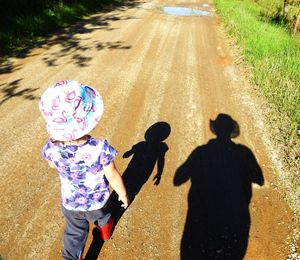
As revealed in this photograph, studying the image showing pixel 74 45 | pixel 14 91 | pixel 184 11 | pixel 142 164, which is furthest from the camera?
pixel 184 11

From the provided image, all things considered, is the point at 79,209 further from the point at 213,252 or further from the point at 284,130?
the point at 284,130

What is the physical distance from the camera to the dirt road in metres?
2.96

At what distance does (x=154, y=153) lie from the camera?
4188mm

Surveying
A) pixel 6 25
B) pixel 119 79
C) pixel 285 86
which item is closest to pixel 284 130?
pixel 285 86

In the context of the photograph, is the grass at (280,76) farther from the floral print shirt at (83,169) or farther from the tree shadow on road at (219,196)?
the floral print shirt at (83,169)

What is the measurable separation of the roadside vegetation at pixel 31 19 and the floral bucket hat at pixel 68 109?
6.27 metres

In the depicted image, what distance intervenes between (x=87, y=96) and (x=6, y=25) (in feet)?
26.9

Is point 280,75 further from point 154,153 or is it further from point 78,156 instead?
point 78,156

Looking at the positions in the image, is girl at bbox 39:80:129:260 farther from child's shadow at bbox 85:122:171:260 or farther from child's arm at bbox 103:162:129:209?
child's shadow at bbox 85:122:171:260

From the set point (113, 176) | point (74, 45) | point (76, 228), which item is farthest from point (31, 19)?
point (113, 176)

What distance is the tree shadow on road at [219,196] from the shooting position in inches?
115

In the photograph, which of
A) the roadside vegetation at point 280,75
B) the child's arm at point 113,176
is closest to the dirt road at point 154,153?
the roadside vegetation at point 280,75

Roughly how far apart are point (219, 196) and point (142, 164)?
3.55 ft

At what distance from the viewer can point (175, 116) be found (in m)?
5.08
